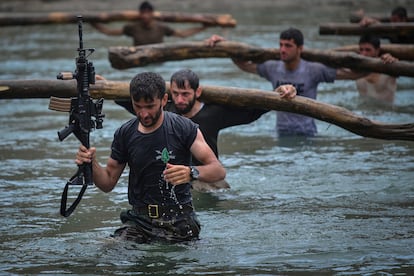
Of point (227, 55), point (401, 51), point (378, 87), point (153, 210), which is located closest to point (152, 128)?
point (153, 210)

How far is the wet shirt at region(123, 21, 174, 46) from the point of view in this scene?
20.0 m

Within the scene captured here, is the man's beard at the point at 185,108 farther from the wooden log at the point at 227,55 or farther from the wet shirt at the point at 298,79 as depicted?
the wet shirt at the point at 298,79

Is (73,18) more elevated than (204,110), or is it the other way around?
(73,18)

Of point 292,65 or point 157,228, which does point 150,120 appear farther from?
point 292,65

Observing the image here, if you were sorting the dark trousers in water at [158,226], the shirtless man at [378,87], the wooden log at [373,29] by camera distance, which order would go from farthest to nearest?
the shirtless man at [378,87], the wooden log at [373,29], the dark trousers in water at [158,226]

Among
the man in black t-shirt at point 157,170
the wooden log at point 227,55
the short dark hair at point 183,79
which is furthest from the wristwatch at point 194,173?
the wooden log at point 227,55

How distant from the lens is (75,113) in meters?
7.52

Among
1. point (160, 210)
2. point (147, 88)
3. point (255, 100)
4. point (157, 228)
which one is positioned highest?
point (147, 88)

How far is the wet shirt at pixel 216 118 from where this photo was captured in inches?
395

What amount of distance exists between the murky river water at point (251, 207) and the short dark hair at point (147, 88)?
1.26m

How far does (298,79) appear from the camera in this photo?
12.8 m

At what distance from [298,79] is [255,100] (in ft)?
8.98

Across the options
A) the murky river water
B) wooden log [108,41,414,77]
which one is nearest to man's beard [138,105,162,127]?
the murky river water

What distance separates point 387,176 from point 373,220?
2.11 meters
